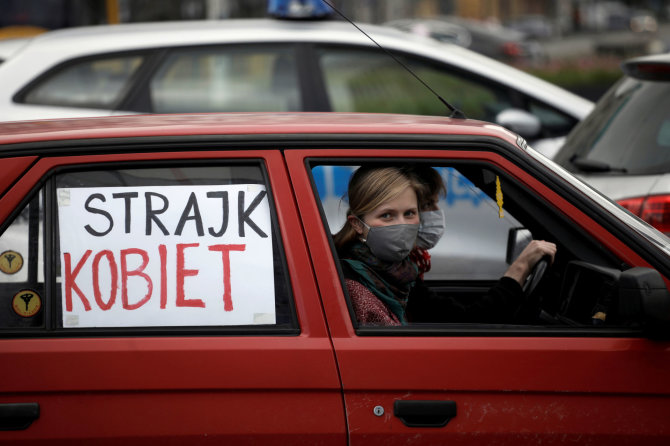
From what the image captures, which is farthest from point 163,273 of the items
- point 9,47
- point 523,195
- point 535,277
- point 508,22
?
point 508,22

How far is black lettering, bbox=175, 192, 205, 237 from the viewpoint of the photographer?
8.27ft

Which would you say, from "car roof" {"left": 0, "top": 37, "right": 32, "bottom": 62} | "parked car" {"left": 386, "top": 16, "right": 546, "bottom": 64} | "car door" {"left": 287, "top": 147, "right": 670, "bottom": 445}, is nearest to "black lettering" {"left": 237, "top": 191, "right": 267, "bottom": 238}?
"car door" {"left": 287, "top": 147, "right": 670, "bottom": 445}

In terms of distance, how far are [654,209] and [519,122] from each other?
158 cm

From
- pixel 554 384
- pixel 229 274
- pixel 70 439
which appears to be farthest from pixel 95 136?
pixel 554 384

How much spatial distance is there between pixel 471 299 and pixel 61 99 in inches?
133

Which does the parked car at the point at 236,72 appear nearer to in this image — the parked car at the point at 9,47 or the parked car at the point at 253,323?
the parked car at the point at 9,47

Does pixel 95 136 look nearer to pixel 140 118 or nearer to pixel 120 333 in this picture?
pixel 140 118

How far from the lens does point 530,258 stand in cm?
306

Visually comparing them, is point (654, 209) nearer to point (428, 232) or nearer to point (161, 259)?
point (428, 232)

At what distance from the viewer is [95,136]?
259 centimetres

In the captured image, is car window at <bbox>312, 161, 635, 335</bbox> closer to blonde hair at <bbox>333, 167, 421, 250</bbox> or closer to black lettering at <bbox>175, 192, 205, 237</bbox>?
blonde hair at <bbox>333, 167, 421, 250</bbox>

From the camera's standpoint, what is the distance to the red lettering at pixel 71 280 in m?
2.49

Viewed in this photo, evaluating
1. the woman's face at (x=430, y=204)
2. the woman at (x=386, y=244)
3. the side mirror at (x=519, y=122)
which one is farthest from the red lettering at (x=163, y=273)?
the side mirror at (x=519, y=122)

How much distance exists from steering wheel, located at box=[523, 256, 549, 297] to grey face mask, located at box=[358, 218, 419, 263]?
484mm
